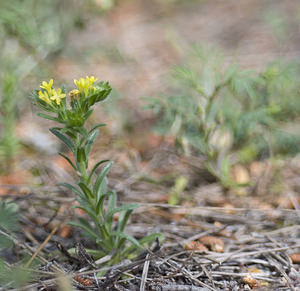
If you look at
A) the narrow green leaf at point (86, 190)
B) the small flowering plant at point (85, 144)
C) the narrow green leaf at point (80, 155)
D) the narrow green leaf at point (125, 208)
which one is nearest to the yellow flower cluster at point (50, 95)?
the small flowering plant at point (85, 144)

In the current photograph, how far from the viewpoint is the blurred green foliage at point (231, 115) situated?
207cm

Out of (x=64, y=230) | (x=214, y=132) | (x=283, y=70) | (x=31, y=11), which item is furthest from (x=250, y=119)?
(x=31, y=11)

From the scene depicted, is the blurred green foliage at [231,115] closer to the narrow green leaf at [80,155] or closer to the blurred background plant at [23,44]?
the narrow green leaf at [80,155]

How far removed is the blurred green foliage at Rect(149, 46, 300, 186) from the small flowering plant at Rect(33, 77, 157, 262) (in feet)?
2.59

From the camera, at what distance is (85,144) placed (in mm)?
1374

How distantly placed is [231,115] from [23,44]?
5.78 feet

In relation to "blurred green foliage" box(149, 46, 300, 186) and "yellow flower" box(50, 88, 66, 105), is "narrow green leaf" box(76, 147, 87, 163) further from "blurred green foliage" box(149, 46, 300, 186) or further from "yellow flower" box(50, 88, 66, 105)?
"blurred green foliage" box(149, 46, 300, 186)

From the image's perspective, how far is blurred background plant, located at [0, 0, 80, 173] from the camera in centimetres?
232

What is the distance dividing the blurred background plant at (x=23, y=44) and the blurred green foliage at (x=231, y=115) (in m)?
1.01

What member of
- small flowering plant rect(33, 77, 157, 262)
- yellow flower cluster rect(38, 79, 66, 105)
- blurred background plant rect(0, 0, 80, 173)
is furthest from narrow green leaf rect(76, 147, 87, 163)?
blurred background plant rect(0, 0, 80, 173)

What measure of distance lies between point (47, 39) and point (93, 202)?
185 cm

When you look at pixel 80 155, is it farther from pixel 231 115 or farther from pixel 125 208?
pixel 231 115

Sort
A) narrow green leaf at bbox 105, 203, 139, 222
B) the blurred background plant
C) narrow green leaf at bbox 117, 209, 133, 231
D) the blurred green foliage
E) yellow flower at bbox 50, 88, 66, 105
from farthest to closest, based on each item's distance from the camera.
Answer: the blurred background plant
the blurred green foliage
narrow green leaf at bbox 117, 209, 133, 231
narrow green leaf at bbox 105, 203, 139, 222
yellow flower at bbox 50, 88, 66, 105

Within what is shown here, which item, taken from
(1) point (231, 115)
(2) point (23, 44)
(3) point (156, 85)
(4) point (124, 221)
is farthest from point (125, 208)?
(3) point (156, 85)
